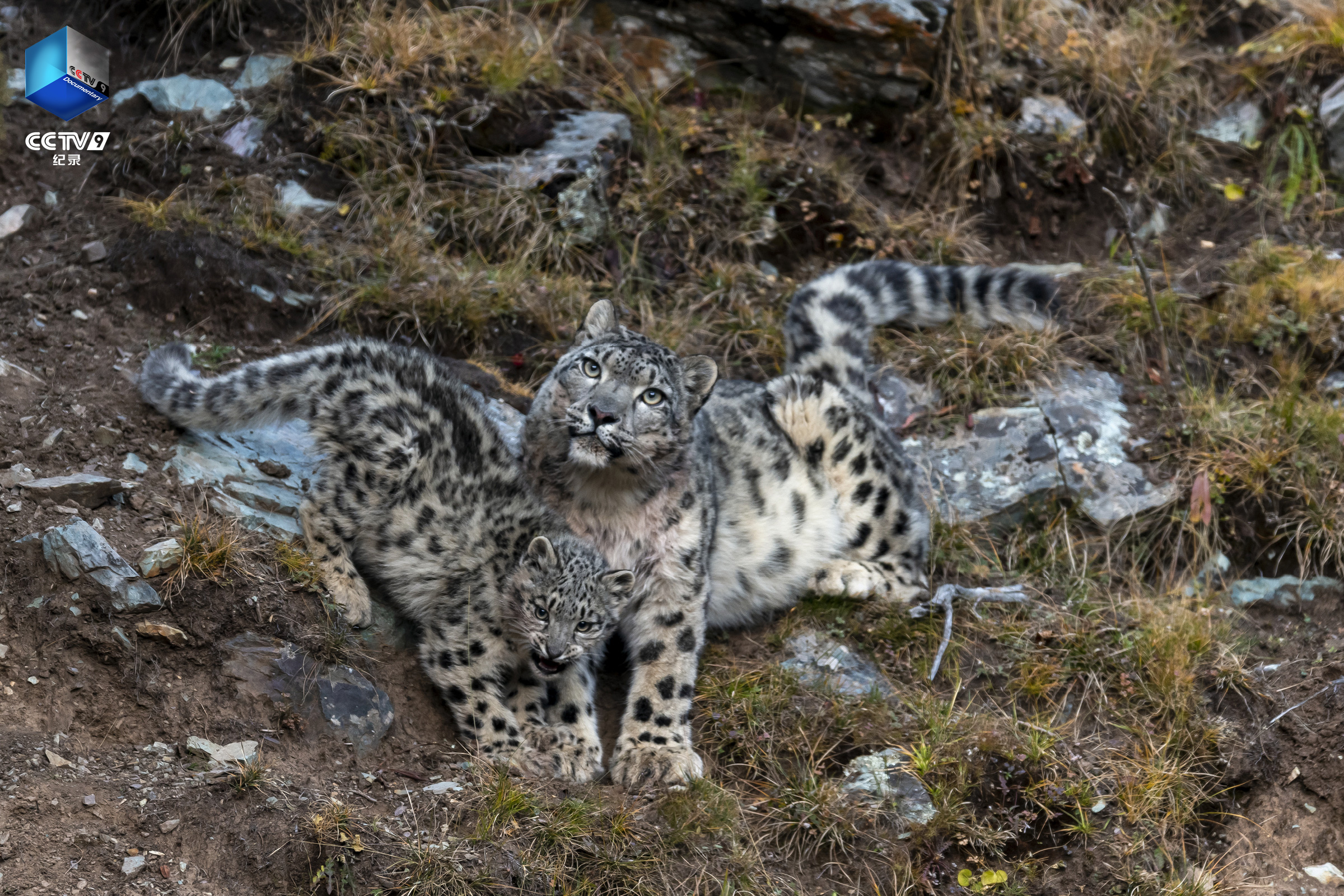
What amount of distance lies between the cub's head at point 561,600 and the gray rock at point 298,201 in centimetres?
395

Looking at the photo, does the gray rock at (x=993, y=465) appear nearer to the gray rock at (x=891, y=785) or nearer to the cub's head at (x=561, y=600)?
the gray rock at (x=891, y=785)

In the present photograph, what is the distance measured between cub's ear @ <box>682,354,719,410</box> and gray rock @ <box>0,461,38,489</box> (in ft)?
11.0

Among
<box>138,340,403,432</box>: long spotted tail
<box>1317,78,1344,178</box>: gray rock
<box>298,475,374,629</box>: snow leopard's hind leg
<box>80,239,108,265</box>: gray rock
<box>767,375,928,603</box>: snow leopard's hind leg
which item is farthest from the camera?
<box>1317,78,1344,178</box>: gray rock

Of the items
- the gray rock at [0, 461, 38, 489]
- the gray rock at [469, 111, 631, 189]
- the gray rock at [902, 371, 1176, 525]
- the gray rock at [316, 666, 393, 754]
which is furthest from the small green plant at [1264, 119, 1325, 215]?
the gray rock at [0, 461, 38, 489]

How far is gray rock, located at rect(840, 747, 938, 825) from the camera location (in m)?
5.88

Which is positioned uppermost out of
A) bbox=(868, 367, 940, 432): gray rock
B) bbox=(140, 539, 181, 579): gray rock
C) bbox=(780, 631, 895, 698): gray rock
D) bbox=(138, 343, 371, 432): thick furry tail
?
bbox=(138, 343, 371, 432): thick furry tail

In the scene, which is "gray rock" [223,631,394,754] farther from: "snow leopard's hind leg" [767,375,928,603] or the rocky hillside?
"snow leopard's hind leg" [767,375,928,603]

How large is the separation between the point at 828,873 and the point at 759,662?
1.40 meters

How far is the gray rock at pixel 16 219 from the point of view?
25.6 feet

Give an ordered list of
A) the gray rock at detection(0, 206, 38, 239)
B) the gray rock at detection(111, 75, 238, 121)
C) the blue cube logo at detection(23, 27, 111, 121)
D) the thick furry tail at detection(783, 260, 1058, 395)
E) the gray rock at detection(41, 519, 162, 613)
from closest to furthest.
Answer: the gray rock at detection(41, 519, 162, 613)
the gray rock at detection(0, 206, 38, 239)
the thick furry tail at detection(783, 260, 1058, 395)
the blue cube logo at detection(23, 27, 111, 121)
the gray rock at detection(111, 75, 238, 121)

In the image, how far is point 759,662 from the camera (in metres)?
6.79

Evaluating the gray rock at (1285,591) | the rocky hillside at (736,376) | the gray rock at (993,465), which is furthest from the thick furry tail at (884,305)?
the gray rock at (1285,591)

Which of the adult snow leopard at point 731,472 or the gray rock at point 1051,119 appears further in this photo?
the gray rock at point 1051,119

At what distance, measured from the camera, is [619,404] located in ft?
20.0
